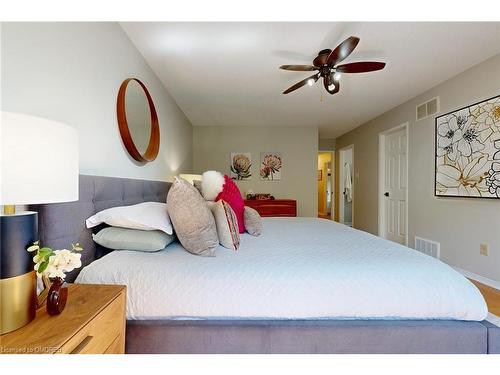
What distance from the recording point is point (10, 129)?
599mm

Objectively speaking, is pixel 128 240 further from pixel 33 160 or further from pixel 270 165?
pixel 270 165

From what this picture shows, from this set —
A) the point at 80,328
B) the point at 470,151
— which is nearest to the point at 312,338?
the point at 80,328

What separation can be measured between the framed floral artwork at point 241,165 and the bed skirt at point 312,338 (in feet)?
13.2

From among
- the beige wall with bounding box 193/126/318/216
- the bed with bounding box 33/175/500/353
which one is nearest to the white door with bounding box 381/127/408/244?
the beige wall with bounding box 193/126/318/216

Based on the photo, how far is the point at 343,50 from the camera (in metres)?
1.82

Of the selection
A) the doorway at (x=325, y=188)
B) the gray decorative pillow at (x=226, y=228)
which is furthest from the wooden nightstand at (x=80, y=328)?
the doorway at (x=325, y=188)

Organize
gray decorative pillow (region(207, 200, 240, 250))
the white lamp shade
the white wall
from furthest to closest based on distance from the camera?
gray decorative pillow (region(207, 200, 240, 250)) < the white wall < the white lamp shade

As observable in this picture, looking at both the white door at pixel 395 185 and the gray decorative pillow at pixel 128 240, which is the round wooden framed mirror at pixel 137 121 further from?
the white door at pixel 395 185

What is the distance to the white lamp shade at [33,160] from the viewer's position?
59 centimetres

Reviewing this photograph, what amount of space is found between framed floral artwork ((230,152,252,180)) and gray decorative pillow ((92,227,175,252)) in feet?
12.3

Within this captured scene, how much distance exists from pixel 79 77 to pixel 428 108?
3878 millimetres

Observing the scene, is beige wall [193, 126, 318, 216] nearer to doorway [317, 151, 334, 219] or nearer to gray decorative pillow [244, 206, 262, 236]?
doorway [317, 151, 334, 219]

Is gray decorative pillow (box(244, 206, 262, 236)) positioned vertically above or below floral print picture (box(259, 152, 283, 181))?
below

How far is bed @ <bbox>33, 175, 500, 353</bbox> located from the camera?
1.05 metres
